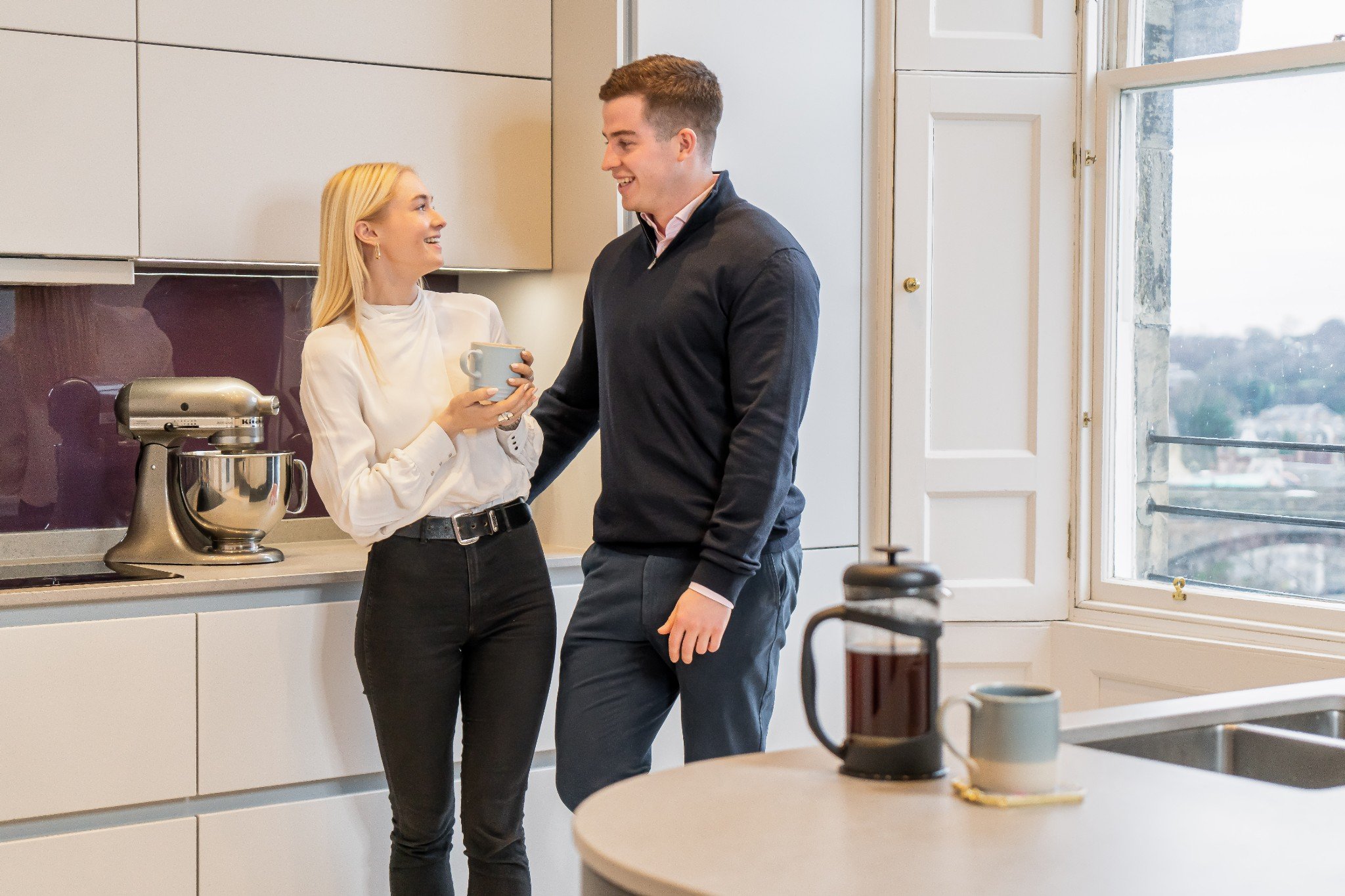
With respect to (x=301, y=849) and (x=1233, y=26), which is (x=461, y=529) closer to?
(x=301, y=849)

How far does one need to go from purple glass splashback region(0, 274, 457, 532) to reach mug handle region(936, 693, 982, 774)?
2.20 meters

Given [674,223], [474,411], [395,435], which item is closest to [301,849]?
[395,435]

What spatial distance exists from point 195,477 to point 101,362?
44 cm

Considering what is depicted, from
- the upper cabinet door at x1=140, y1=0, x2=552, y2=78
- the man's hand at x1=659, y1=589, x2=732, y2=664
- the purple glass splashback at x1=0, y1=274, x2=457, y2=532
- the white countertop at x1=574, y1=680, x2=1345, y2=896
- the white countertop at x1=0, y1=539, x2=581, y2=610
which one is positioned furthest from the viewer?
the purple glass splashback at x1=0, y1=274, x2=457, y2=532

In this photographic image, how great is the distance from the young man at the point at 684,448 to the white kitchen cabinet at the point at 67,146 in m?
1.03

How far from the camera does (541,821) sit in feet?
9.31

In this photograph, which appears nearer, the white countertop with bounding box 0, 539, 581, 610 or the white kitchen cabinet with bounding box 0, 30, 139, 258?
the white countertop with bounding box 0, 539, 581, 610

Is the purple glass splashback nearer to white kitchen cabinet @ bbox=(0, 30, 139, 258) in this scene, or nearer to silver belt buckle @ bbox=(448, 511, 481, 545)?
white kitchen cabinet @ bbox=(0, 30, 139, 258)

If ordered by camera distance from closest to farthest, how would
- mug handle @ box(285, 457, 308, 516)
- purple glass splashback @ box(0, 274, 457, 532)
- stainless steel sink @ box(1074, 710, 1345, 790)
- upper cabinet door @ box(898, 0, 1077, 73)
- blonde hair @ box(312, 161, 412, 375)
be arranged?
1. stainless steel sink @ box(1074, 710, 1345, 790)
2. blonde hair @ box(312, 161, 412, 375)
3. mug handle @ box(285, 457, 308, 516)
4. purple glass splashback @ box(0, 274, 457, 532)
5. upper cabinet door @ box(898, 0, 1077, 73)

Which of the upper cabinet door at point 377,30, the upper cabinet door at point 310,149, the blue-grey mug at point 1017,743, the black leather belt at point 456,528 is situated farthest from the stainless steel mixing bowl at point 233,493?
the blue-grey mug at point 1017,743

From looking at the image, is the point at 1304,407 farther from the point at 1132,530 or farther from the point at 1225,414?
the point at 1132,530

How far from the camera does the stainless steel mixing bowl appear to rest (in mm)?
2738

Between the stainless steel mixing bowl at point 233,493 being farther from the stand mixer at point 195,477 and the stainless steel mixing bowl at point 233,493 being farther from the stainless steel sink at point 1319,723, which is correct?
the stainless steel sink at point 1319,723

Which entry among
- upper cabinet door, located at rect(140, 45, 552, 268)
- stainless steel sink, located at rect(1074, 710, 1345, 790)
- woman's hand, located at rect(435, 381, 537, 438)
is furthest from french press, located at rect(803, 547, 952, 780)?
upper cabinet door, located at rect(140, 45, 552, 268)
